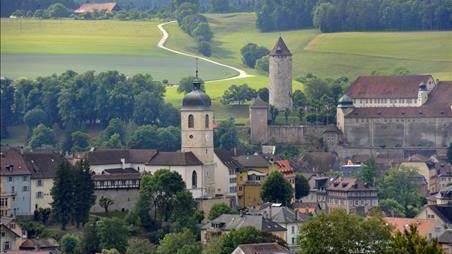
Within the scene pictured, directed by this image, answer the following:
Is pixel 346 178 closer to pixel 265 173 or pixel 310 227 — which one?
pixel 265 173

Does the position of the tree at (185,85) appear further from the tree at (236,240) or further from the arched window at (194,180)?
the tree at (236,240)

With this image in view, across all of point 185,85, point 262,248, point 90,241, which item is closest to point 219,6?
point 185,85

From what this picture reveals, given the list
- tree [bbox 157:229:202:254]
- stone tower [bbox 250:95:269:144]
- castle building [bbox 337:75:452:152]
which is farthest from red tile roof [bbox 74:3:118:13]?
tree [bbox 157:229:202:254]

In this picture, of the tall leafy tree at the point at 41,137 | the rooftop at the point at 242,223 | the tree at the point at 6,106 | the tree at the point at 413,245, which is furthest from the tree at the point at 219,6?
the tree at the point at 413,245

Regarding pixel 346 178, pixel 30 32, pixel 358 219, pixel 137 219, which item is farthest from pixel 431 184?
pixel 30 32

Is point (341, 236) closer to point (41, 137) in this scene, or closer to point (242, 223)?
point (242, 223)
